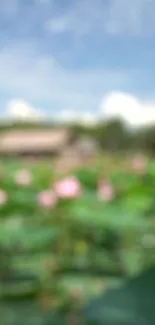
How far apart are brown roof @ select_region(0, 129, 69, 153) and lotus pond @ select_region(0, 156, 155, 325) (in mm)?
9936

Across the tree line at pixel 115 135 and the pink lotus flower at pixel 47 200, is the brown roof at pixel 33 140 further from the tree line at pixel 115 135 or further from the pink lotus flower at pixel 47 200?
the pink lotus flower at pixel 47 200

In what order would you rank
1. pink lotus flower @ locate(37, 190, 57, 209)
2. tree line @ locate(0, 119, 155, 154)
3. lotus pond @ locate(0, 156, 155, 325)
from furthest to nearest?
1. tree line @ locate(0, 119, 155, 154)
2. pink lotus flower @ locate(37, 190, 57, 209)
3. lotus pond @ locate(0, 156, 155, 325)

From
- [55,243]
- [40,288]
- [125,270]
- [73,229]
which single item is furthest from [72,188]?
[40,288]

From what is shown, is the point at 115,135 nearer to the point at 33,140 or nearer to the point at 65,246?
the point at 33,140

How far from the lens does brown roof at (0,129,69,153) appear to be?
11.8 meters

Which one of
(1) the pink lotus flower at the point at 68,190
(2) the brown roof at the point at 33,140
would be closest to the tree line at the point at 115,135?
(2) the brown roof at the point at 33,140

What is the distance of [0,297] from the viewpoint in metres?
0.74

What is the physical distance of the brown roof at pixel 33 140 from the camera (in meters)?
11.8

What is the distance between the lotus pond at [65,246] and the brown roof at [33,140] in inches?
391

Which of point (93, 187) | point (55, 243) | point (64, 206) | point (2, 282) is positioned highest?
point (93, 187)

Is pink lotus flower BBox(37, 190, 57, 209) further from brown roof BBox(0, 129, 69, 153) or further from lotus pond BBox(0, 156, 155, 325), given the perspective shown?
brown roof BBox(0, 129, 69, 153)

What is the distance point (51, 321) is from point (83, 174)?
5.81 feet

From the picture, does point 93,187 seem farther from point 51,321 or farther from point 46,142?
point 46,142

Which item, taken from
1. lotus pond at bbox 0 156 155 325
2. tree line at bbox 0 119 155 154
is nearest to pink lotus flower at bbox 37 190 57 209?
lotus pond at bbox 0 156 155 325
